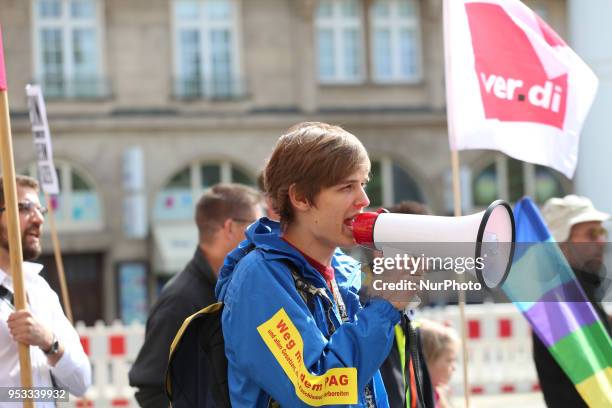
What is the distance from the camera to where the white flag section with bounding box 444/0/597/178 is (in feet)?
15.3

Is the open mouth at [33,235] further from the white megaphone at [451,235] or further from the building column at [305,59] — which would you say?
the building column at [305,59]

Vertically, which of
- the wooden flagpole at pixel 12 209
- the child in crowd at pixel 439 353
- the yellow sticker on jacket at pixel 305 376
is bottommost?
the child in crowd at pixel 439 353

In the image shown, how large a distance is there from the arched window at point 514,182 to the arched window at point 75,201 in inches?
330

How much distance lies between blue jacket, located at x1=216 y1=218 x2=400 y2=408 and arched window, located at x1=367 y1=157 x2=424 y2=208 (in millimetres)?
20863

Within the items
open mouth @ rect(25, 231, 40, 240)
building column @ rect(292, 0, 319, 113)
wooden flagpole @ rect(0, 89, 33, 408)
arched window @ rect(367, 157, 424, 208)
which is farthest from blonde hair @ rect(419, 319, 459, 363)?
arched window @ rect(367, 157, 424, 208)

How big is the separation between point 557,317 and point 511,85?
3.55 ft

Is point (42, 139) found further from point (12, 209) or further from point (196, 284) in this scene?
point (12, 209)

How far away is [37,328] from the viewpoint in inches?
145

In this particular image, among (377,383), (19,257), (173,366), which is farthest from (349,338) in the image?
(19,257)

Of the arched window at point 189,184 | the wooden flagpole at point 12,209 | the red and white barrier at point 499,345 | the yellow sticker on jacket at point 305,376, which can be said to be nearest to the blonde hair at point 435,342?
the wooden flagpole at point 12,209

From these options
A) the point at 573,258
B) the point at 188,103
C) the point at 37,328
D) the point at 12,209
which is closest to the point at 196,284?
the point at 37,328

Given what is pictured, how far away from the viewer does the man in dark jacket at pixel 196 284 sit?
4555mm

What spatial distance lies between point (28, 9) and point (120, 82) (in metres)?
2.36

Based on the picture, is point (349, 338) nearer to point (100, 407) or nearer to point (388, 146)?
point (100, 407)
